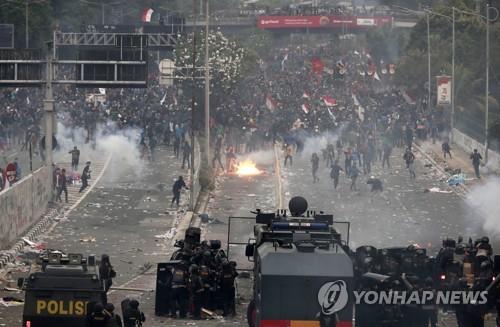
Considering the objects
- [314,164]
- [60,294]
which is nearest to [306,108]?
[314,164]

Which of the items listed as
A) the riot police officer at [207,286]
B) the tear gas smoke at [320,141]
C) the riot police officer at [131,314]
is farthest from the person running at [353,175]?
the riot police officer at [131,314]

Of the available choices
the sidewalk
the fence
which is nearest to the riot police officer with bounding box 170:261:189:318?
the fence

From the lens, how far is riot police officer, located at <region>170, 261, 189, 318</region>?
29.6 metres

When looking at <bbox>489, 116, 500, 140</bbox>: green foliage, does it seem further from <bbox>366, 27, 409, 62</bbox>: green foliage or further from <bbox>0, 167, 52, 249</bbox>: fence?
<bbox>366, 27, 409, 62</bbox>: green foliage

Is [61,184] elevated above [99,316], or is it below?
below

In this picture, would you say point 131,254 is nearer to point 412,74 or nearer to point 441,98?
point 441,98

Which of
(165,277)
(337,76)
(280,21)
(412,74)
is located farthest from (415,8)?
(165,277)

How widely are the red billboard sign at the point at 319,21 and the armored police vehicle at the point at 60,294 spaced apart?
123 metres

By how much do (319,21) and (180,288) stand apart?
400ft

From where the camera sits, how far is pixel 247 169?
209ft

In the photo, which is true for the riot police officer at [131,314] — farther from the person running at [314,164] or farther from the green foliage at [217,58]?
the green foliage at [217,58]

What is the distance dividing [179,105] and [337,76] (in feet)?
28.0

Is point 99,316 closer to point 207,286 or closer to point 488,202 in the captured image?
point 207,286

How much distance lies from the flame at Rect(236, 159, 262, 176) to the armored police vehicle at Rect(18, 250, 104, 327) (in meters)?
37.4
